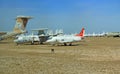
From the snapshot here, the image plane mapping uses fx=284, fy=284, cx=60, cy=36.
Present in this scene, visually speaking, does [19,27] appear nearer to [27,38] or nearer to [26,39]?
[27,38]

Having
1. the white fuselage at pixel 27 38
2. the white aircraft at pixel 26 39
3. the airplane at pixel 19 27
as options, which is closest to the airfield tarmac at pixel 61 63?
the white aircraft at pixel 26 39

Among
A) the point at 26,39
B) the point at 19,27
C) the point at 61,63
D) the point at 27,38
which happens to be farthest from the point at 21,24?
the point at 61,63

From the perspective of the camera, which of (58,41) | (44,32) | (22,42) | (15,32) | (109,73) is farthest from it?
(15,32)

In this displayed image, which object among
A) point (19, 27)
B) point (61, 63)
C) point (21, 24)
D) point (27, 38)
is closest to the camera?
point (61, 63)

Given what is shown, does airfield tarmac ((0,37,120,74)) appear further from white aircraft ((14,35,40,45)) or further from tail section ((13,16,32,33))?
tail section ((13,16,32,33))

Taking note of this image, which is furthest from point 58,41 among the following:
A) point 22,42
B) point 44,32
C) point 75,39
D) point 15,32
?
point 15,32

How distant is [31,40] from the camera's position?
219 feet

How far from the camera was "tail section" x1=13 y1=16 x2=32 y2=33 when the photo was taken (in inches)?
3060

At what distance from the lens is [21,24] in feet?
258

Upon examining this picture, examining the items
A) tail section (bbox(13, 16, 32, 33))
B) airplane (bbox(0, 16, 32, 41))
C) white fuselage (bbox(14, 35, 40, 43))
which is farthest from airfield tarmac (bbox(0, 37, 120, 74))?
tail section (bbox(13, 16, 32, 33))

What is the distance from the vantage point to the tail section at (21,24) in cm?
7772

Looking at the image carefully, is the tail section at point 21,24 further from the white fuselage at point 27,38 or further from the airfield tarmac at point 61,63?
the airfield tarmac at point 61,63

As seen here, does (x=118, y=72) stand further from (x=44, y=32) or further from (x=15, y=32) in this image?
(x=15, y=32)

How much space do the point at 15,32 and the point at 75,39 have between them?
25.3 meters
